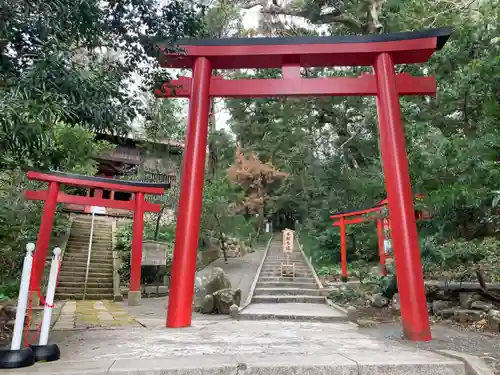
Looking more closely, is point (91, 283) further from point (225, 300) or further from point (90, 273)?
point (225, 300)

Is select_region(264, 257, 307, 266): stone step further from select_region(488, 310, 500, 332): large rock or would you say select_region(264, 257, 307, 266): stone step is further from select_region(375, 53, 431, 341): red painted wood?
select_region(375, 53, 431, 341): red painted wood

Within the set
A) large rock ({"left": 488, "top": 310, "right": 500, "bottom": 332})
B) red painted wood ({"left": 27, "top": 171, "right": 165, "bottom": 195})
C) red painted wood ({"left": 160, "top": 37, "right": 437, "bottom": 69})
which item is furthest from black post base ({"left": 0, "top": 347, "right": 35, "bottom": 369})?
red painted wood ({"left": 27, "top": 171, "right": 165, "bottom": 195})

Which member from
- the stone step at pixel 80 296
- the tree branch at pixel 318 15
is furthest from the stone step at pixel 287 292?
the tree branch at pixel 318 15

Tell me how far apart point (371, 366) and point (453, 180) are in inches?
171

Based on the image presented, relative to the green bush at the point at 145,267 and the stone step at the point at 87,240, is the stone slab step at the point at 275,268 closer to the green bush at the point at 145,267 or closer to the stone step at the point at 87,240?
the green bush at the point at 145,267

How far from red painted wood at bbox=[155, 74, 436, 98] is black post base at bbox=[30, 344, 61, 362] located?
3935mm

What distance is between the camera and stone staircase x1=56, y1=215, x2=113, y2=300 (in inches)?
506

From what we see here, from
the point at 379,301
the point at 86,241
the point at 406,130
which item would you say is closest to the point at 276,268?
the point at 379,301

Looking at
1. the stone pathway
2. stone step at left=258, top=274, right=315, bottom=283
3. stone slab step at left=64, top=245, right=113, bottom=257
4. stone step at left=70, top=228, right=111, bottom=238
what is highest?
stone step at left=70, top=228, right=111, bottom=238

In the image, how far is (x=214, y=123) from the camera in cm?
2623

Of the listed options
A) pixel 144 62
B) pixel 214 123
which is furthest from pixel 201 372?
pixel 214 123

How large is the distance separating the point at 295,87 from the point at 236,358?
13.9ft

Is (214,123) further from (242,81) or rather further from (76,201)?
(242,81)


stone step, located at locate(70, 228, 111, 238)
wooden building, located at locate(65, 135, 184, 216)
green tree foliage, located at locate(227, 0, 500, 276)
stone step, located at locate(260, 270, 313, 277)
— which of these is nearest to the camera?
green tree foliage, located at locate(227, 0, 500, 276)
